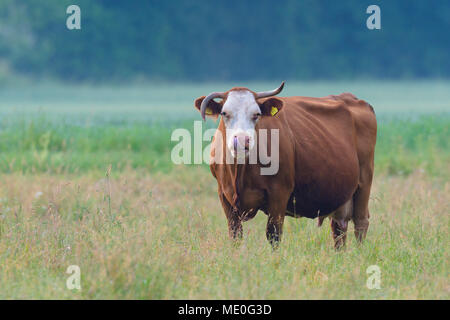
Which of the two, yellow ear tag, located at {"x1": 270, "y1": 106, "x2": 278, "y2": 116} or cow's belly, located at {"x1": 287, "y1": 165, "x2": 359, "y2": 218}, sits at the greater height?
yellow ear tag, located at {"x1": 270, "y1": 106, "x2": 278, "y2": 116}

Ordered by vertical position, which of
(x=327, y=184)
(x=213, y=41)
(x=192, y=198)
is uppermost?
(x=213, y=41)

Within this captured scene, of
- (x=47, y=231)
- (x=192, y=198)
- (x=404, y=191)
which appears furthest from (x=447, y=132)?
(x=47, y=231)

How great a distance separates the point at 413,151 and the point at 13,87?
31.1 metres

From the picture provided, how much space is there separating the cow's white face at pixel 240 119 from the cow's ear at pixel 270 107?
134 mm

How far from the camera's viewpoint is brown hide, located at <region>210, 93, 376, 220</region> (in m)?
5.68

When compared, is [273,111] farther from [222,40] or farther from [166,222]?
[222,40]

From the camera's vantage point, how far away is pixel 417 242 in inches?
241

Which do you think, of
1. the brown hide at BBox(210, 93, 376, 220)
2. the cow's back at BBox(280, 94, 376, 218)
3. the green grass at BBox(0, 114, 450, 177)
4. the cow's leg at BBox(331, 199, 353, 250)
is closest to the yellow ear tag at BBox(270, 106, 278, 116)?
the brown hide at BBox(210, 93, 376, 220)

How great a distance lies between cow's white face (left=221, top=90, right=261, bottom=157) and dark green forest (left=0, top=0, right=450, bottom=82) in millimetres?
36325

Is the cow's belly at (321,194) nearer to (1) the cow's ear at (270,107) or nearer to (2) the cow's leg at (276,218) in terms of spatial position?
(2) the cow's leg at (276,218)

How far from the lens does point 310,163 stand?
6.02 metres

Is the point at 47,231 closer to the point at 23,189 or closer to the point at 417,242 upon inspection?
the point at 23,189
